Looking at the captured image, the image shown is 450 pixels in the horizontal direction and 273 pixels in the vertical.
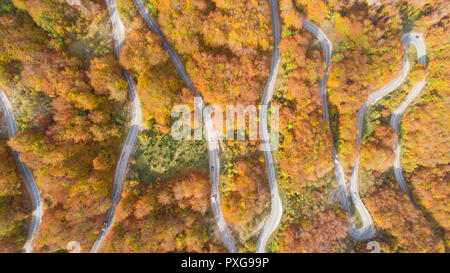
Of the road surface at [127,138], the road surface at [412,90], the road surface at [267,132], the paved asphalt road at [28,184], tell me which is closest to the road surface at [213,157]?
the road surface at [267,132]

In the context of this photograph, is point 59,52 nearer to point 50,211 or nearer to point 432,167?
point 50,211

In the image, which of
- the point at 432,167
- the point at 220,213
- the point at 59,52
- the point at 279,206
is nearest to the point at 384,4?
the point at 432,167

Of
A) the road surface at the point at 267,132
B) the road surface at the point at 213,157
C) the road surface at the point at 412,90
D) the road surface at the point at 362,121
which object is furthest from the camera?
the road surface at the point at 412,90

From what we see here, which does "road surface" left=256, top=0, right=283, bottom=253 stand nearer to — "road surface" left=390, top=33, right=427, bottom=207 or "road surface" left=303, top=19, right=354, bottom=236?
"road surface" left=303, top=19, right=354, bottom=236

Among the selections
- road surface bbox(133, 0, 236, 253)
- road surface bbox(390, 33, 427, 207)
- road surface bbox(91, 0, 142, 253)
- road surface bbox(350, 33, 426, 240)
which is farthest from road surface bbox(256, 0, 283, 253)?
road surface bbox(390, 33, 427, 207)

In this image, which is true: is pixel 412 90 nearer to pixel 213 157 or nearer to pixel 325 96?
pixel 325 96

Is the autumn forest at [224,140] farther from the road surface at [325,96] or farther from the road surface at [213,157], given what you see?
the road surface at [213,157]

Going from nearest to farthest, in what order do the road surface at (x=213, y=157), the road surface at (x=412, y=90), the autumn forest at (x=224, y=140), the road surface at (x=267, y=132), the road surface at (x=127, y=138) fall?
1. the autumn forest at (x=224, y=140)
2. the road surface at (x=127, y=138)
3. the road surface at (x=213, y=157)
4. the road surface at (x=267, y=132)
5. the road surface at (x=412, y=90)
